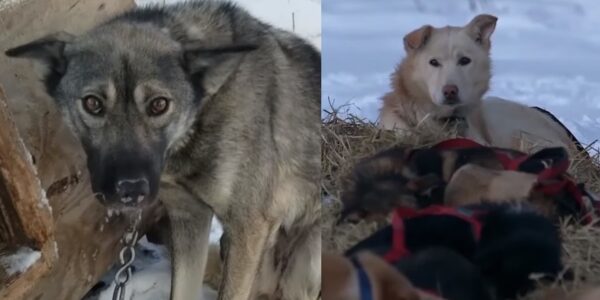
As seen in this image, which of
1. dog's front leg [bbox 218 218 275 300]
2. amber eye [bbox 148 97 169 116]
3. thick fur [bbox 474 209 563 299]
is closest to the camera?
thick fur [bbox 474 209 563 299]

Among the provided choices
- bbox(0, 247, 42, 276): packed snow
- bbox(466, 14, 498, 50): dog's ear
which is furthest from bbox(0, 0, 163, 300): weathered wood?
bbox(466, 14, 498, 50): dog's ear

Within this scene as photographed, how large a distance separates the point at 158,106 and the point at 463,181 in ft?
2.14

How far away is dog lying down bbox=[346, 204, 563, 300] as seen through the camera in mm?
1769

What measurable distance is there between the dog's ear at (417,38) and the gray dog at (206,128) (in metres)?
0.48

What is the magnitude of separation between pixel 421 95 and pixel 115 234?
2.91ft

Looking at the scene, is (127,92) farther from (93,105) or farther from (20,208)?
(20,208)

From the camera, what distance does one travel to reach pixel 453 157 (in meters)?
1.83

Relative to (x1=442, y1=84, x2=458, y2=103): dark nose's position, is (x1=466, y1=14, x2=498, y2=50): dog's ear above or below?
above

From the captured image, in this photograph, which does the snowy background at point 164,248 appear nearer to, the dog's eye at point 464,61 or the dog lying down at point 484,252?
the dog's eye at point 464,61

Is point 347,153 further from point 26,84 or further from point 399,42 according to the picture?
point 26,84

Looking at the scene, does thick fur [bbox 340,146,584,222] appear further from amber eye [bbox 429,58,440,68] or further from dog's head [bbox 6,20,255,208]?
dog's head [bbox 6,20,255,208]

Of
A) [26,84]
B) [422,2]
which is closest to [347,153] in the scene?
[422,2]

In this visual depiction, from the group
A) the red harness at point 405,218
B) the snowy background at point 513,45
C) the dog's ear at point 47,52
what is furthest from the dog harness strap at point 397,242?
the dog's ear at point 47,52

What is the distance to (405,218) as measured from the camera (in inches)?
71.6
